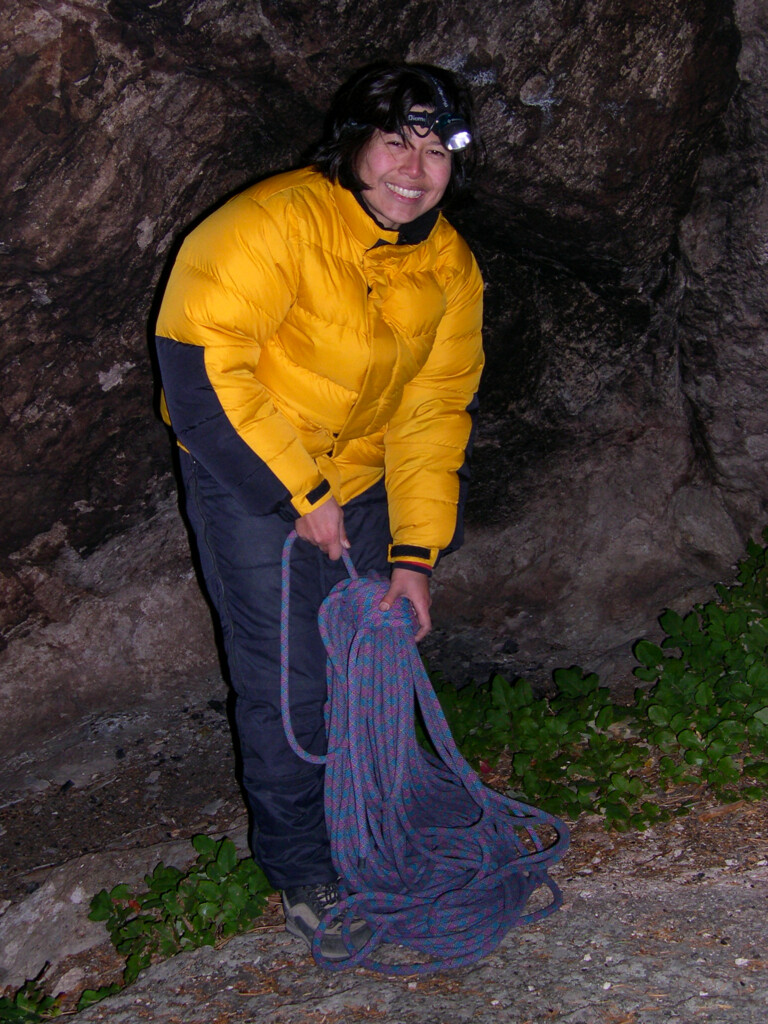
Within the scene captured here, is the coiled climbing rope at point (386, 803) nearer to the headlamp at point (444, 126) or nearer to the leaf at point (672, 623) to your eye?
the headlamp at point (444, 126)

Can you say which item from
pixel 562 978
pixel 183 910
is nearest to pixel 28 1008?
pixel 183 910

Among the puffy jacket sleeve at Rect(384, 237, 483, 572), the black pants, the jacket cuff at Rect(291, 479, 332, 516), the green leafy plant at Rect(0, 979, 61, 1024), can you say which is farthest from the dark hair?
the green leafy plant at Rect(0, 979, 61, 1024)

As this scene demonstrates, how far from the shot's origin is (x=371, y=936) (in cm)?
239

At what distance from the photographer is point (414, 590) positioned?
251 cm

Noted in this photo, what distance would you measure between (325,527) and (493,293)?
1583 mm

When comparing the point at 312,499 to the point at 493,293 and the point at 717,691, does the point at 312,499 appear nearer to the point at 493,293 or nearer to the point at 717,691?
the point at 493,293

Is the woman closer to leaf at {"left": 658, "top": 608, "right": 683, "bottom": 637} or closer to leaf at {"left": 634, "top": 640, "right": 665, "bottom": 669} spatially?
leaf at {"left": 634, "top": 640, "right": 665, "bottom": 669}

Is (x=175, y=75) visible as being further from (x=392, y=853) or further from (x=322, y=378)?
(x=392, y=853)

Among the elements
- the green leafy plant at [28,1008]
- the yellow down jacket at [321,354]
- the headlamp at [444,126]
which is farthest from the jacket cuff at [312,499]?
the green leafy plant at [28,1008]

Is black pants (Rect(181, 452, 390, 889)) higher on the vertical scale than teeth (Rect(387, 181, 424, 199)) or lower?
lower

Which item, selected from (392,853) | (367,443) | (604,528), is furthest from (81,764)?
(604,528)

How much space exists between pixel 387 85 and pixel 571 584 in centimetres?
246

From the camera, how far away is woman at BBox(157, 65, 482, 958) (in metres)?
2.20

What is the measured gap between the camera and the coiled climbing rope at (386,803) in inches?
93.3
